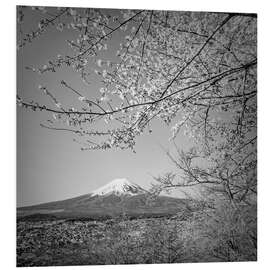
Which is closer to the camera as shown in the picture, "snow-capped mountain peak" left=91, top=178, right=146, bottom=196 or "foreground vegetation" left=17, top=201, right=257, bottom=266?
"foreground vegetation" left=17, top=201, right=257, bottom=266

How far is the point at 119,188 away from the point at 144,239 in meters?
0.43

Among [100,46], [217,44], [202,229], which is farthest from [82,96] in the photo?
[202,229]

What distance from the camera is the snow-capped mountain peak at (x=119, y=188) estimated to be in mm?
3721

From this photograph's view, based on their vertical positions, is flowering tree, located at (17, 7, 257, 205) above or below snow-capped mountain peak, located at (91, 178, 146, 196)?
above

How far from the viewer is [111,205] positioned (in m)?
3.78

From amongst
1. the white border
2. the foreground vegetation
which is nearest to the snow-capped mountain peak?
the foreground vegetation

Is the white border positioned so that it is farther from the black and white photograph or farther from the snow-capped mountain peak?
the snow-capped mountain peak

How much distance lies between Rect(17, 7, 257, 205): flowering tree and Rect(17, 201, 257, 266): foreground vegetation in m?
0.25

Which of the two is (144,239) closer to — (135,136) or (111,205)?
(111,205)

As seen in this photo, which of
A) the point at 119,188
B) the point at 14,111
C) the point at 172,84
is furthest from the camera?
the point at 172,84

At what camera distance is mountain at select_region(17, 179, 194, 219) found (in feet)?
11.9

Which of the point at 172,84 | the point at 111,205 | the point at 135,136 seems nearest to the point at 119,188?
the point at 111,205
